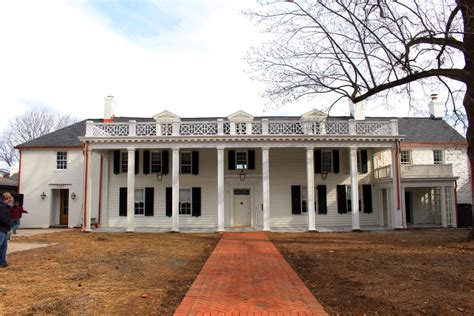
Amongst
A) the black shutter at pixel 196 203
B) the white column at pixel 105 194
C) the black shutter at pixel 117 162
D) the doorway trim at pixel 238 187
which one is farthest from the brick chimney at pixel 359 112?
the white column at pixel 105 194

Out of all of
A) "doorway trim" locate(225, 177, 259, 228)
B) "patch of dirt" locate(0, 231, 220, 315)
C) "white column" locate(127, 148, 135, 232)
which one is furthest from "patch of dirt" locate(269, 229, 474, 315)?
"white column" locate(127, 148, 135, 232)

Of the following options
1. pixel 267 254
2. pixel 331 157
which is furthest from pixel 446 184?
pixel 267 254

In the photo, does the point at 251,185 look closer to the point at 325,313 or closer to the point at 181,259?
the point at 181,259

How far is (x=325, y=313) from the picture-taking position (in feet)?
19.0

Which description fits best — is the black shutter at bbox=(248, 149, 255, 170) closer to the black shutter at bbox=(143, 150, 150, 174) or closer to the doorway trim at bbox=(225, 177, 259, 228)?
the doorway trim at bbox=(225, 177, 259, 228)

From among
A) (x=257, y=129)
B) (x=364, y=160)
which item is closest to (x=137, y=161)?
(x=257, y=129)

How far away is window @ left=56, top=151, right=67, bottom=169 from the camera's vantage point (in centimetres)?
2539

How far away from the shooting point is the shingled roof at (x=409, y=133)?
25623 millimetres

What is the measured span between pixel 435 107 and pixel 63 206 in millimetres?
26830

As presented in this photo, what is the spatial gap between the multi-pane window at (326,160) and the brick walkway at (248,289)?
486 inches

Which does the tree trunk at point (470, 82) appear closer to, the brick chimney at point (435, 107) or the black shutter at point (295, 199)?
the black shutter at point (295, 199)

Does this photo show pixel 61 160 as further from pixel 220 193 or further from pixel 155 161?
pixel 220 193

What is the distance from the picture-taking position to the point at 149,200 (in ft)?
77.6

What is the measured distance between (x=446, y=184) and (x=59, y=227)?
2295 cm
